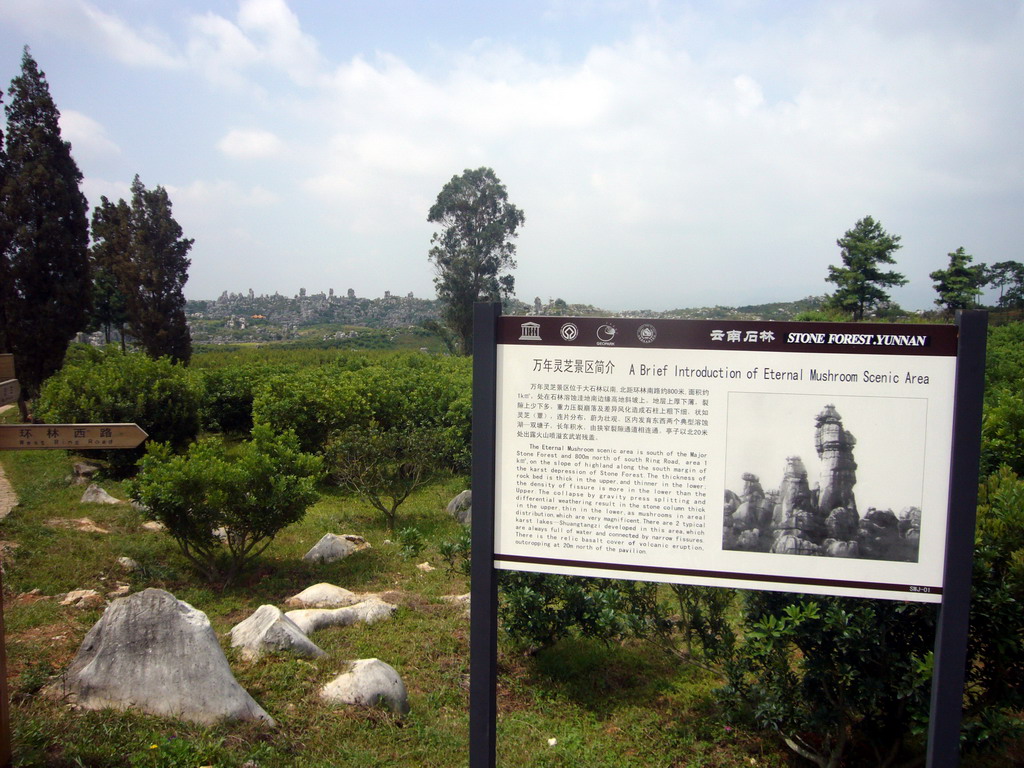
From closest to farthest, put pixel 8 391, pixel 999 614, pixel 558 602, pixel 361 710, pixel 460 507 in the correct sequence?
pixel 999 614
pixel 8 391
pixel 361 710
pixel 558 602
pixel 460 507

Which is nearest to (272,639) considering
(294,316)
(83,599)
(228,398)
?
(83,599)

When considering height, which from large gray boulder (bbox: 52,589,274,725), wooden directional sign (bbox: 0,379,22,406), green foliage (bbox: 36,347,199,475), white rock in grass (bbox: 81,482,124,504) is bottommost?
white rock in grass (bbox: 81,482,124,504)

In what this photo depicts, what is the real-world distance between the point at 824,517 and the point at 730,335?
828 mm

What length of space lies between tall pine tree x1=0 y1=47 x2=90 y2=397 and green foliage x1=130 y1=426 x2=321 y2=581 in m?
11.4

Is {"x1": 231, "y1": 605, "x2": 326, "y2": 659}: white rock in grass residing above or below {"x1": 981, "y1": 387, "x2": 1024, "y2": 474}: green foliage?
below

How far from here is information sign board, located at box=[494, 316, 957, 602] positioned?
2.68 meters

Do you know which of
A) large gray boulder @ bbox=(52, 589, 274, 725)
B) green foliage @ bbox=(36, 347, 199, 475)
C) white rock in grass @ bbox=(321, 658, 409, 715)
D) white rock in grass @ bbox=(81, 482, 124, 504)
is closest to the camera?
large gray boulder @ bbox=(52, 589, 274, 725)

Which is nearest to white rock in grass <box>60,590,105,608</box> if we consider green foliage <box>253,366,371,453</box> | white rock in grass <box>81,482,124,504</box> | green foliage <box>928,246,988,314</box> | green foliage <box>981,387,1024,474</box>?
white rock in grass <box>81,482,124,504</box>

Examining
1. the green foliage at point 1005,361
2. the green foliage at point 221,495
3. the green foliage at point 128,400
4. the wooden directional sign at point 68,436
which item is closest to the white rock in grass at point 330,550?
the green foliage at point 221,495

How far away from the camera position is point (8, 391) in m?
3.70

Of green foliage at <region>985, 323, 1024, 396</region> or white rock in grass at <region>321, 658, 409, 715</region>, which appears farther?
green foliage at <region>985, 323, 1024, 396</region>

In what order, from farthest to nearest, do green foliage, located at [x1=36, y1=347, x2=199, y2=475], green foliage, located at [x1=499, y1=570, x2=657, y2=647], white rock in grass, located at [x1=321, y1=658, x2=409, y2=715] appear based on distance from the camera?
green foliage, located at [x1=36, y1=347, x2=199, y2=475] < green foliage, located at [x1=499, y1=570, x2=657, y2=647] < white rock in grass, located at [x1=321, y1=658, x2=409, y2=715]

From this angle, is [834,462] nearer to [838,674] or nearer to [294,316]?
[838,674]

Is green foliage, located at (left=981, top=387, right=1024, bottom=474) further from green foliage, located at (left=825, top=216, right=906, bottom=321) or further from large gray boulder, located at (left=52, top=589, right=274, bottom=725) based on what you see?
green foliage, located at (left=825, top=216, right=906, bottom=321)
